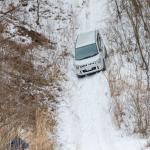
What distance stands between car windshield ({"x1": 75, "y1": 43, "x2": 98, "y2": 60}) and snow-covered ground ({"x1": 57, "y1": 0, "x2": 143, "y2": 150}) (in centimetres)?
97

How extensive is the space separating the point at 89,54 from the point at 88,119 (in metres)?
6.07

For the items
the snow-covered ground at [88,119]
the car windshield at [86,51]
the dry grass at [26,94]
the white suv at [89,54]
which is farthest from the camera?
the car windshield at [86,51]

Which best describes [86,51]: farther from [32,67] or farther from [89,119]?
[89,119]

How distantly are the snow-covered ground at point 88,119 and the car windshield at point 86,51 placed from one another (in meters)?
0.97

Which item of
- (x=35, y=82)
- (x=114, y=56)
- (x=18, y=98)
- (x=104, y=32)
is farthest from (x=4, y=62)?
(x=104, y=32)

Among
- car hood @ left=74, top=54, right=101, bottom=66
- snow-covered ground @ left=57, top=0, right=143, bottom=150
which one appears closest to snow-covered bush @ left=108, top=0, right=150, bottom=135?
snow-covered ground @ left=57, top=0, right=143, bottom=150

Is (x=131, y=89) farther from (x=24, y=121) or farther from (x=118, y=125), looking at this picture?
(x=24, y=121)

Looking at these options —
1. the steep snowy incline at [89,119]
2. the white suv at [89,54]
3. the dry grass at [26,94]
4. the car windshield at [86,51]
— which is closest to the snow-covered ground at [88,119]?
the steep snowy incline at [89,119]

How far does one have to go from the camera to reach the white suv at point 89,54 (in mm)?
25219

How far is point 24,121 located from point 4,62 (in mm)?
6447

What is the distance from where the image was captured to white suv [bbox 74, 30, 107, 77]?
25.2m

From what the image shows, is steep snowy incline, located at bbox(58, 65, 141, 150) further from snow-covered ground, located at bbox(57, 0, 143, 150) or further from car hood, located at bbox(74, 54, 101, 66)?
car hood, located at bbox(74, 54, 101, 66)

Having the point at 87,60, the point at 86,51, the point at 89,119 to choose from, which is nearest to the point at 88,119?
the point at 89,119

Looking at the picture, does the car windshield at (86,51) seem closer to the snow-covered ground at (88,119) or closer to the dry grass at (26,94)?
the snow-covered ground at (88,119)
